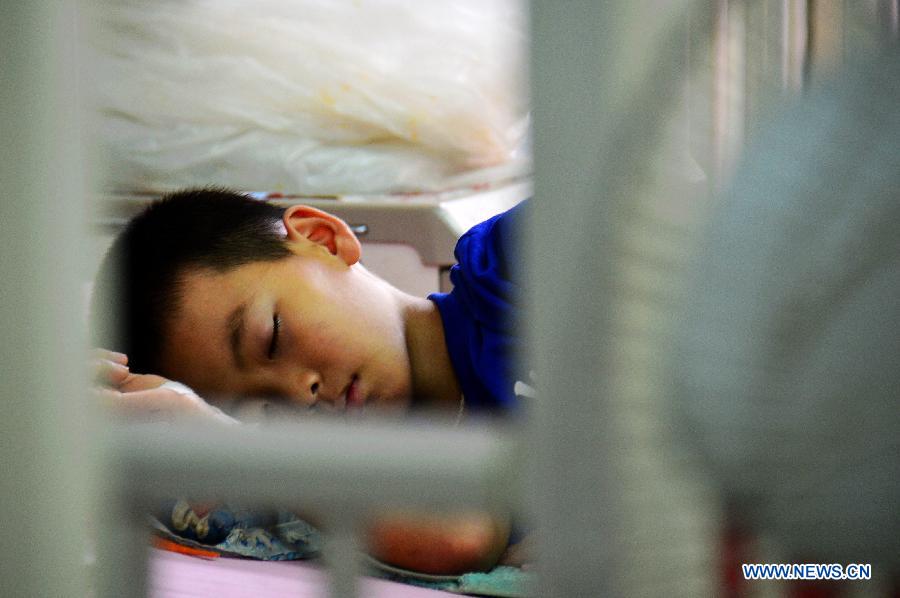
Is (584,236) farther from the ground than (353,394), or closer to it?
closer to it

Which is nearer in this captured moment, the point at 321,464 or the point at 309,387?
the point at 321,464

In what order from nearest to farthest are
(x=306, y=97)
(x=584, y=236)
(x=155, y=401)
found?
(x=584, y=236) → (x=155, y=401) → (x=306, y=97)

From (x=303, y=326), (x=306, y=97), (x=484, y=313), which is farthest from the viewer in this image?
(x=306, y=97)

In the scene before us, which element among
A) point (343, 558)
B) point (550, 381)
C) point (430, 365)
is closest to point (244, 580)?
point (430, 365)

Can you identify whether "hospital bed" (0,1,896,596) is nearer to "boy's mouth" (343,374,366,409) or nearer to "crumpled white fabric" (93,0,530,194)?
"boy's mouth" (343,374,366,409)

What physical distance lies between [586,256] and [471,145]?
1.22m

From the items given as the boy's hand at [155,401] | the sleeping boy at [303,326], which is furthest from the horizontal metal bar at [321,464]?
the sleeping boy at [303,326]

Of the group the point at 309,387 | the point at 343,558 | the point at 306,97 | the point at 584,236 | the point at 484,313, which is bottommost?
the point at 343,558

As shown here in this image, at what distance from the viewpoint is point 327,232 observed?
1.16 metres

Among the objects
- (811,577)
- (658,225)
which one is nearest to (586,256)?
(658,225)

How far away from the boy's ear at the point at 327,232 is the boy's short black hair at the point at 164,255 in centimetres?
4

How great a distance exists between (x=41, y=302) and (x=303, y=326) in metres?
0.64

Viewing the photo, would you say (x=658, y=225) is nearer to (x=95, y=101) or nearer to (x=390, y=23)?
(x=95, y=101)

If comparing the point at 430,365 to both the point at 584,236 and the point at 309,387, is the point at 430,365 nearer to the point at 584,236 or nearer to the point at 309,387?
the point at 309,387
